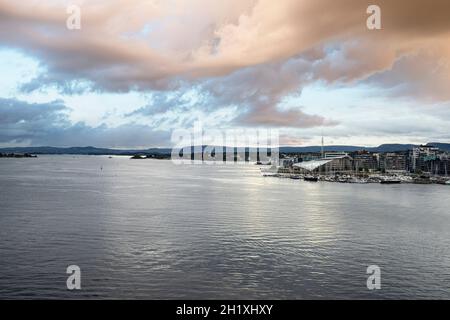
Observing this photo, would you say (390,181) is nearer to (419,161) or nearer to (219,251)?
(419,161)

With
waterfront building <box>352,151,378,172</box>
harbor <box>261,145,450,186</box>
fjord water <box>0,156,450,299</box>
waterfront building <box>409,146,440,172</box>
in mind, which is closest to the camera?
fjord water <box>0,156,450,299</box>

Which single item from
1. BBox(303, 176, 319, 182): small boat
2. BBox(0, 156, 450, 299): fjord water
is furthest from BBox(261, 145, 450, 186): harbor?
BBox(0, 156, 450, 299): fjord water

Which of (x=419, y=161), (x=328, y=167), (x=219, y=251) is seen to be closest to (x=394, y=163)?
(x=419, y=161)

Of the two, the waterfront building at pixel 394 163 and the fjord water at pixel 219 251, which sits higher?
the waterfront building at pixel 394 163

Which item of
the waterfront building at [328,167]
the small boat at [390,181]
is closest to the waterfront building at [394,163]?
the waterfront building at [328,167]

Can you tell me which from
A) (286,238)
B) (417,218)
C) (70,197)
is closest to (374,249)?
(286,238)

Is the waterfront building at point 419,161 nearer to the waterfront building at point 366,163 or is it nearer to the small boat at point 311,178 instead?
the waterfront building at point 366,163

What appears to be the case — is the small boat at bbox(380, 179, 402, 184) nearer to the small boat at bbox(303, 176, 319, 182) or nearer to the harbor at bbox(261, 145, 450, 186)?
the harbor at bbox(261, 145, 450, 186)

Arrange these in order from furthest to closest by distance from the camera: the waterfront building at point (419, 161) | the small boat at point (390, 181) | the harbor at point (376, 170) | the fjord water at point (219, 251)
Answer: the waterfront building at point (419, 161) → the harbor at point (376, 170) → the small boat at point (390, 181) → the fjord water at point (219, 251)

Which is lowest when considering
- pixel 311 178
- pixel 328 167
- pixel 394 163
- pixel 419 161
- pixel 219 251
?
pixel 219 251

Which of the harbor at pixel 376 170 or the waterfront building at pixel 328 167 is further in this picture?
the waterfront building at pixel 328 167
